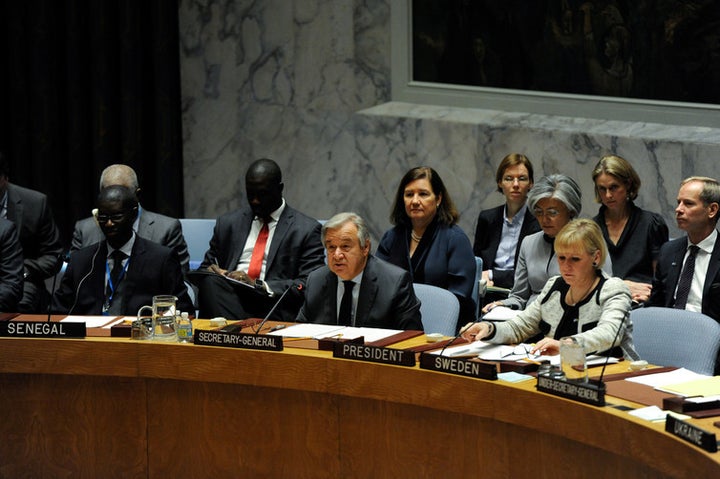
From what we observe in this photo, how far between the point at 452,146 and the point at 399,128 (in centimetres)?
40

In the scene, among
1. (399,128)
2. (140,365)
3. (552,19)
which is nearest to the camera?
(140,365)

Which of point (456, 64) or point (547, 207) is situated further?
point (456, 64)

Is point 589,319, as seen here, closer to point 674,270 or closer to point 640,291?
point 674,270

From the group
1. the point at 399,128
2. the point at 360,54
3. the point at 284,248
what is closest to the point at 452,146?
the point at 399,128

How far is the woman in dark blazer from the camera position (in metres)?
5.28

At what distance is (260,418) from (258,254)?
67.8 inches

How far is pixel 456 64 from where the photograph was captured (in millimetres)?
7230

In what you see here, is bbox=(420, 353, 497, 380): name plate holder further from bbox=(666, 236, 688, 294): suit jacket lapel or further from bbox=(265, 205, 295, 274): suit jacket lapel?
bbox=(265, 205, 295, 274): suit jacket lapel

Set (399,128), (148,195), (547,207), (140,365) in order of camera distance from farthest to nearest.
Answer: (148,195)
(399,128)
(547,207)
(140,365)

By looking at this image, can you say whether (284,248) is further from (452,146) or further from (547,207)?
(452,146)

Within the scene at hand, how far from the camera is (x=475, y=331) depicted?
385 centimetres

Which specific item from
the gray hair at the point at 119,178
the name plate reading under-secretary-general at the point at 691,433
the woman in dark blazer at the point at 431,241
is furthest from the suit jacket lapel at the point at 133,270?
the name plate reading under-secretary-general at the point at 691,433

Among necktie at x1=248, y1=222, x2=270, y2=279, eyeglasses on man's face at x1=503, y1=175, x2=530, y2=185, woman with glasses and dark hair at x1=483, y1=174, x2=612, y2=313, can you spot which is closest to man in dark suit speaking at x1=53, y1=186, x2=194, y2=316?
necktie at x1=248, y1=222, x2=270, y2=279

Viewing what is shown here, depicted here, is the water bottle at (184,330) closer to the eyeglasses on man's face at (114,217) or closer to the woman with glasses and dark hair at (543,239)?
the eyeglasses on man's face at (114,217)
